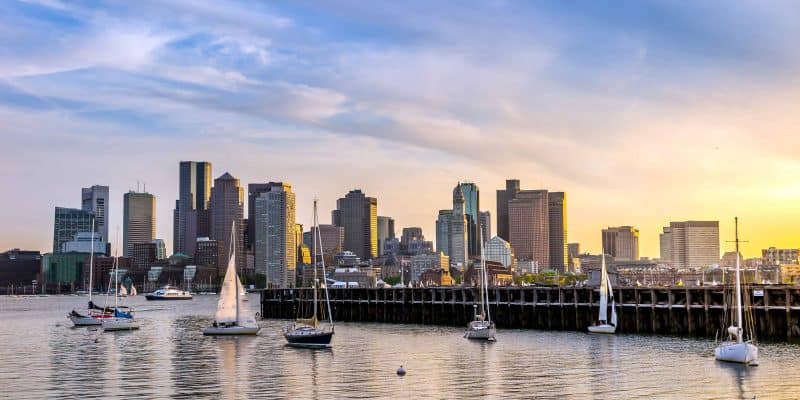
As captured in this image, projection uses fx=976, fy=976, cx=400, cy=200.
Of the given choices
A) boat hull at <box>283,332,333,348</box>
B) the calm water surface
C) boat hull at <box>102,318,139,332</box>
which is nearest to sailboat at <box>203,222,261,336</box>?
the calm water surface

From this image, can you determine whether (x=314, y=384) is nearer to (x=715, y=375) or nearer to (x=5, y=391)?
(x=5, y=391)

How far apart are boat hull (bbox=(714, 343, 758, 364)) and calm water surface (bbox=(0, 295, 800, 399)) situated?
1.16 meters

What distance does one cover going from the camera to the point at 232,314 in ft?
360

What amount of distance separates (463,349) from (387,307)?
56.6 m

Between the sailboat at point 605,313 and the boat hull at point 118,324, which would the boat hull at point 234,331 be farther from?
the sailboat at point 605,313

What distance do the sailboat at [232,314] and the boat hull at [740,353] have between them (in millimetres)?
53932

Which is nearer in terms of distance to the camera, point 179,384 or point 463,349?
point 179,384

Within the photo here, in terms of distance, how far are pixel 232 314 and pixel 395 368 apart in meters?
41.9

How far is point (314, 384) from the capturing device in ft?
206

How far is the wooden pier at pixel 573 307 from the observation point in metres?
94.7

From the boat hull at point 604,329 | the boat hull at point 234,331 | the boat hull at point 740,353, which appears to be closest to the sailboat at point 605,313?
the boat hull at point 604,329

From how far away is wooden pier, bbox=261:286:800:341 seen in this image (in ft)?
311

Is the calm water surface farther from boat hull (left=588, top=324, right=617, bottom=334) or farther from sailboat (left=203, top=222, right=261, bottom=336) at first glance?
sailboat (left=203, top=222, right=261, bottom=336)

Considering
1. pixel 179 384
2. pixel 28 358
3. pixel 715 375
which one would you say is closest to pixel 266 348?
pixel 28 358
